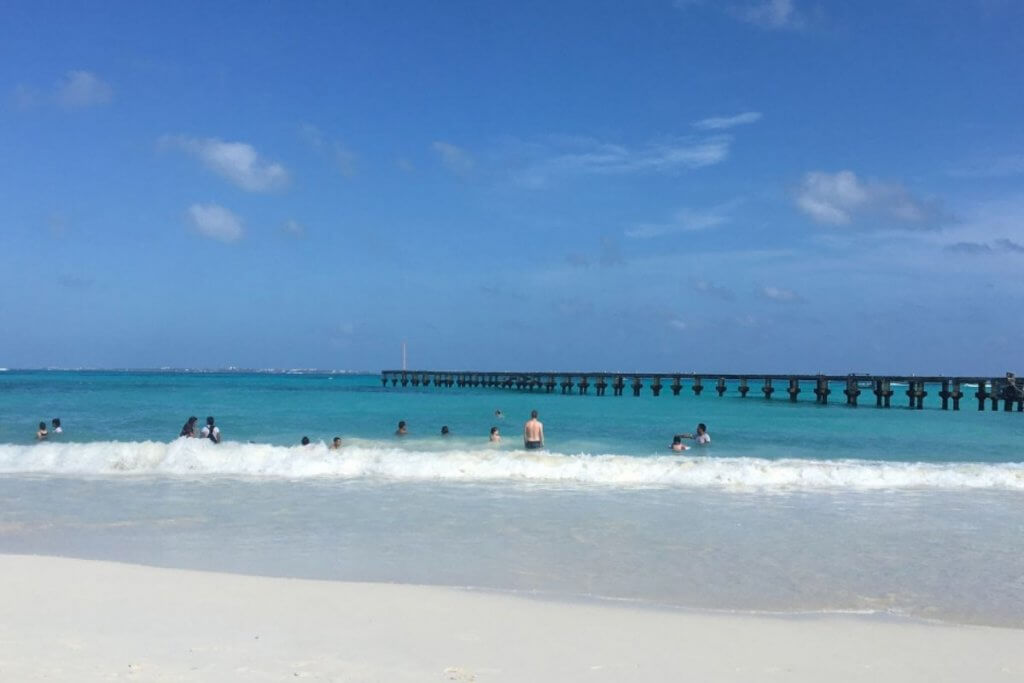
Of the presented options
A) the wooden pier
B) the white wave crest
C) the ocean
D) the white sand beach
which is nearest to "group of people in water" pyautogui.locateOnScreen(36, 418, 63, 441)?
the ocean

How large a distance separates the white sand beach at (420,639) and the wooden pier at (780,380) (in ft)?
143

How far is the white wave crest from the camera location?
14703mm

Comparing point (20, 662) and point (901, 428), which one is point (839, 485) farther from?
point (901, 428)

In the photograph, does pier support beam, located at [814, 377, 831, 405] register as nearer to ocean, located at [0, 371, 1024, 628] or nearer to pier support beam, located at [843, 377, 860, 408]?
pier support beam, located at [843, 377, 860, 408]

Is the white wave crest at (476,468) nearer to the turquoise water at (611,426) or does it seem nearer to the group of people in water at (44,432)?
the group of people in water at (44,432)

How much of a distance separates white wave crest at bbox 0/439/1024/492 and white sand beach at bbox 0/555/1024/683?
8.06 m

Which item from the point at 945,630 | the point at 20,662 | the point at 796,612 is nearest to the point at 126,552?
the point at 20,662

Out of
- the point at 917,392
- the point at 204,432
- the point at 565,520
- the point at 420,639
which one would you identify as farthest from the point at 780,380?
the point at 420,639

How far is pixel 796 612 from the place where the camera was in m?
6.53

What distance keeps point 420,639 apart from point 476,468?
10.1 m

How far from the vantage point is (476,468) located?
15.7 meters

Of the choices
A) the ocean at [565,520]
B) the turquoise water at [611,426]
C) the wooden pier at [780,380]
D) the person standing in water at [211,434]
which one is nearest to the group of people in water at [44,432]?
the turquoise water at [611,426]

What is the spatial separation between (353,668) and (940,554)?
6.58 metres

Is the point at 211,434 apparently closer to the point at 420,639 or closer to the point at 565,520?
the point at 565,520
